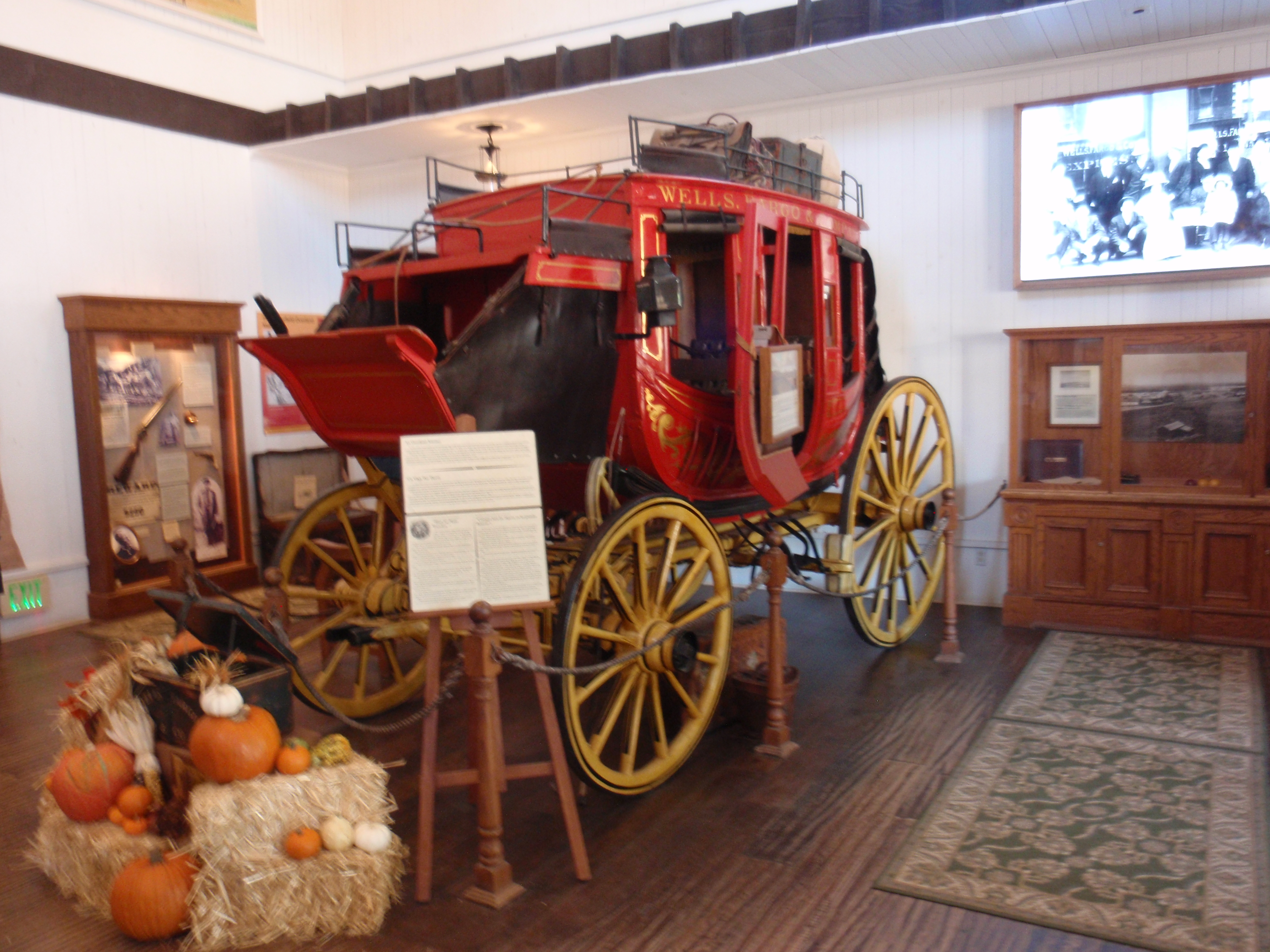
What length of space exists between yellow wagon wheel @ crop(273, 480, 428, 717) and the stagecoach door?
1507 millimetres

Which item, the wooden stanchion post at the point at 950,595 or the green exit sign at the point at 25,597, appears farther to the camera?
the green exit sign at the point at 25,597

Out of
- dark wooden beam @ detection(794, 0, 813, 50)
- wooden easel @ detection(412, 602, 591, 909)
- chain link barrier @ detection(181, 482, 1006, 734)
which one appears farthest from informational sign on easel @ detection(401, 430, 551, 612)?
dark wooden beam @ detection(794, 0, 813, 50)

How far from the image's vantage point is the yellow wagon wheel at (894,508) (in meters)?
5.26

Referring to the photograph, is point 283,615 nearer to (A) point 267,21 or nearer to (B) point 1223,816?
(B) point 1223,816

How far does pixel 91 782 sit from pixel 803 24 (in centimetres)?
511

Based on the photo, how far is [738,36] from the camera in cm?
581

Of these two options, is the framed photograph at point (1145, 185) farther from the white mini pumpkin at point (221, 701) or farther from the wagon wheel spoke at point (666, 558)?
the white mini pumpkin at point (221, 701)

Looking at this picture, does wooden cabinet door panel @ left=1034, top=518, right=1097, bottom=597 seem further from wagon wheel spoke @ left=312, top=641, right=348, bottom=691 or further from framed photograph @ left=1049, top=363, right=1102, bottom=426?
wagon wheel spoke @ left=312, top=641, right=348, bottom=691

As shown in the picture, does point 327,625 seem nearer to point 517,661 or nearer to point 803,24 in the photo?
point 517,661

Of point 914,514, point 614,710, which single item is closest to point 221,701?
point 614,710

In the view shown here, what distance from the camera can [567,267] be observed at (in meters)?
3.56

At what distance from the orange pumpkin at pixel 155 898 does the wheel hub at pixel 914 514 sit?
4.08 metres

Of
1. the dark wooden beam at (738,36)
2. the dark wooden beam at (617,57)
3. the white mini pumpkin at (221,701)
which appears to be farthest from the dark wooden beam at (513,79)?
the white mini pumpkin at (221,701)

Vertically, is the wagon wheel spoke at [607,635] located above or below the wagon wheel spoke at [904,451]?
below
